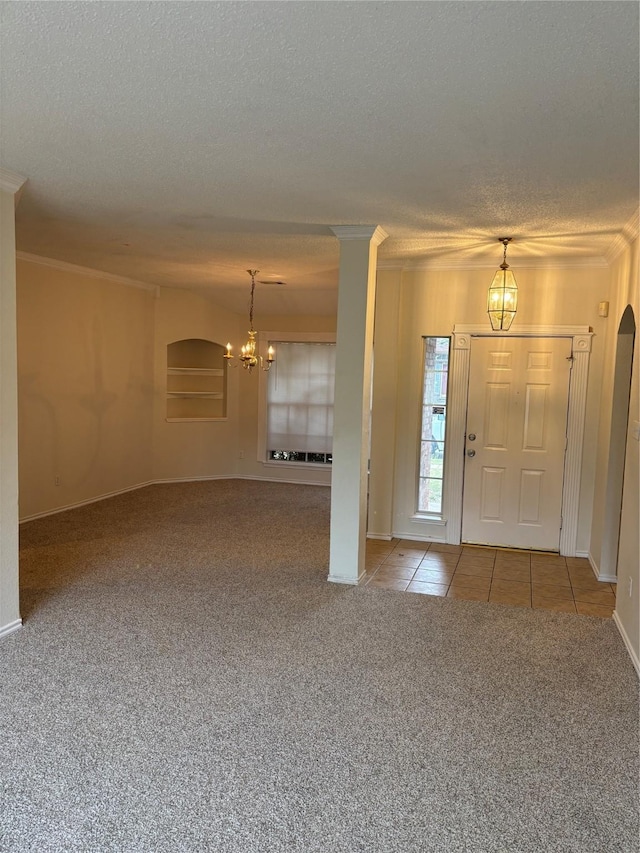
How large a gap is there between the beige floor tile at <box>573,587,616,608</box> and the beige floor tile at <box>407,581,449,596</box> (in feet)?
3.04

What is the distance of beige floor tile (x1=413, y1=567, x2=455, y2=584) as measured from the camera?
4.68 metres

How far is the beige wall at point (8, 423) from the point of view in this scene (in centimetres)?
338

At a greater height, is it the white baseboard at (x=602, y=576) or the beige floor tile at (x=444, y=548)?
the white baseboard at (x=602, y=576)

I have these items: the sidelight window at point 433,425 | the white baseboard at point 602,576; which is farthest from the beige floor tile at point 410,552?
the white baseboard at point 602,576

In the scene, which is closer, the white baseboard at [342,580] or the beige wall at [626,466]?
the beige wall at [626,466]

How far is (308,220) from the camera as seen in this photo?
4.13m

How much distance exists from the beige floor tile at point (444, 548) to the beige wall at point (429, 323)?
41cm

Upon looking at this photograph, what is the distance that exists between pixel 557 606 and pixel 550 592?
276mm

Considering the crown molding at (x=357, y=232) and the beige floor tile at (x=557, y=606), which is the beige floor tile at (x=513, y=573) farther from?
the crown molding at (x=357, y=232)

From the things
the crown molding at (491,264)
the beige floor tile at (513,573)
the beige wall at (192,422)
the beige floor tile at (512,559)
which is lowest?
the beige floor tile at (513,573)

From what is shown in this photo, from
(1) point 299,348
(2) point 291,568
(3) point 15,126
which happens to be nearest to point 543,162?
(3) point 15,126

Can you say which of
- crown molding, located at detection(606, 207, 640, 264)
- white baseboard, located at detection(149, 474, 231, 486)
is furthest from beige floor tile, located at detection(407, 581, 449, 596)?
white baseboard, located at detection(149, 474, 231, 486)

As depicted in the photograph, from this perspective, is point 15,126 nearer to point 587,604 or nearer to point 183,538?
point 183,538

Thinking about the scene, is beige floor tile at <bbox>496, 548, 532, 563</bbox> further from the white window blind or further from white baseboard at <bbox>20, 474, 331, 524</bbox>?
the white window blind
